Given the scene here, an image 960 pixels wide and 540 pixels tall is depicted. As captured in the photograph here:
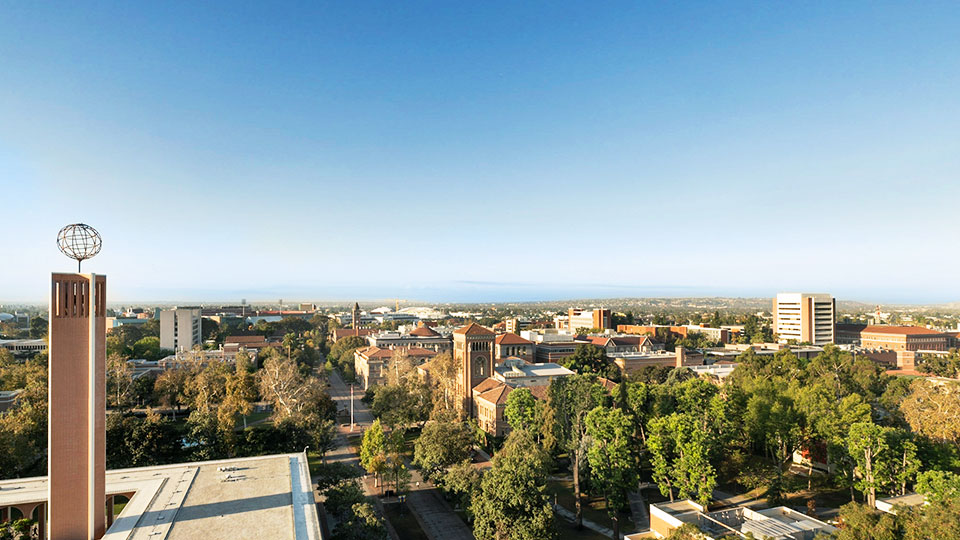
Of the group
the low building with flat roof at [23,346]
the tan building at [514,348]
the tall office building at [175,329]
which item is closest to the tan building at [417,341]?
the tan building at [514,348]

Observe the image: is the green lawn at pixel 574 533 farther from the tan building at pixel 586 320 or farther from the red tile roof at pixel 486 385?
the tan building at pixel 586 320

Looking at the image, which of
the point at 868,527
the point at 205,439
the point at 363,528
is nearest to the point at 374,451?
the point at 363,528

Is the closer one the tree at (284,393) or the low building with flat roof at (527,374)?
the tree at (284,393)

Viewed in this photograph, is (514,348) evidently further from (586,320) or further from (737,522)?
(586,320)

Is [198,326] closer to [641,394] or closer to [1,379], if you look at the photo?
[1,379]

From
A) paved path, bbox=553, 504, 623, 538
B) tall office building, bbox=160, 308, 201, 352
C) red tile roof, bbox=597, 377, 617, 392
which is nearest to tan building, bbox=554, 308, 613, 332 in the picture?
red tile roof, bbox=597, 377, 617, 392

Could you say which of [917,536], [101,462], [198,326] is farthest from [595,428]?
[198,326]

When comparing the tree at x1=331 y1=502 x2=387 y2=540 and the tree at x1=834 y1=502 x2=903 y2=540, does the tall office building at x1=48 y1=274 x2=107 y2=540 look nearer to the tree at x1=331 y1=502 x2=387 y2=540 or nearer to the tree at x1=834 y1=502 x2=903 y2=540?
the tree at x1=331 y1=502 x2=387 y2=540
